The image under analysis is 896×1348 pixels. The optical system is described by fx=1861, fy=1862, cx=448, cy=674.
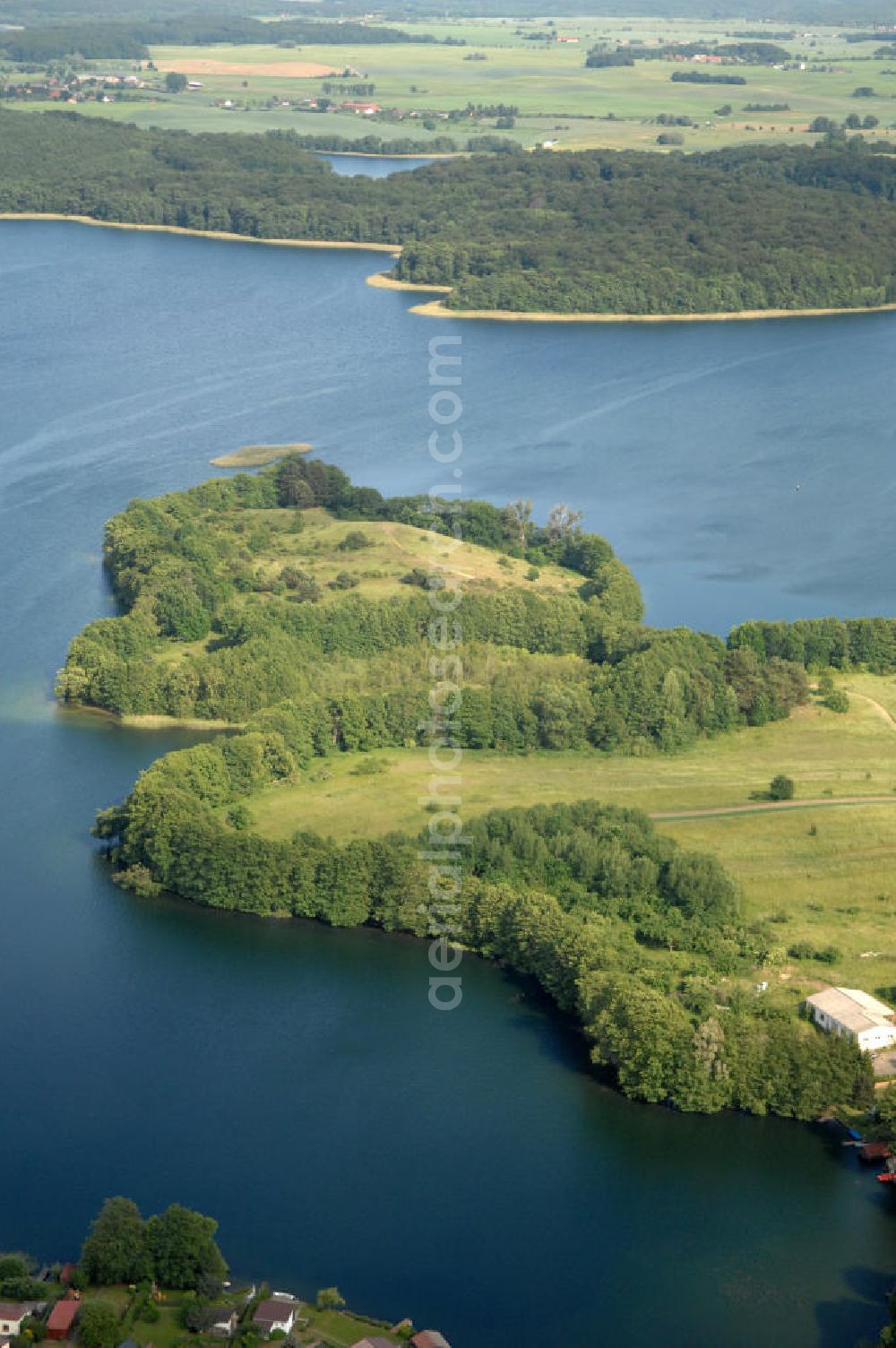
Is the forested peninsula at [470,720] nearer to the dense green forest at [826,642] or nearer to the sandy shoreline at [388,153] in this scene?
the dense green forest at [826,642]

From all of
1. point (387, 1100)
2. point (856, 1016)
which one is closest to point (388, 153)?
point (856, 1016)

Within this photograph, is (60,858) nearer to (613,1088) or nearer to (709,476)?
(613,1088)

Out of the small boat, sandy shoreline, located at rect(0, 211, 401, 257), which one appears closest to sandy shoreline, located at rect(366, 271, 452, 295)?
sandy shoreline, located at rect(0, 211, 401, 257)

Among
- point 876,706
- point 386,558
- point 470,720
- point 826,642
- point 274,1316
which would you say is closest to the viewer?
point 274,1316

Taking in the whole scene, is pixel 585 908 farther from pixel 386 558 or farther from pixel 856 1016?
pixel 386 558

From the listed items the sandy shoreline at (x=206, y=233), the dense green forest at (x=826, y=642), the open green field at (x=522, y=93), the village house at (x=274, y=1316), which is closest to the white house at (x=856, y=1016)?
the village house at (x=274, y=1316)

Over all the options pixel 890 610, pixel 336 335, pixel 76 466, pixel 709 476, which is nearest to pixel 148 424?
pixel 76 466
